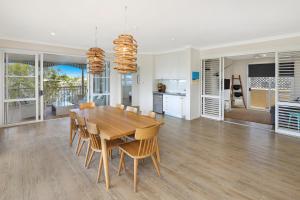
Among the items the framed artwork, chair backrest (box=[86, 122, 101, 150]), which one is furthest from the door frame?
the framed artwork

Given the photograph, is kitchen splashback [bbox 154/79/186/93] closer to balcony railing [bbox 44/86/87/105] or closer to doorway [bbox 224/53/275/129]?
doorway [bbox 224/53/275/129]

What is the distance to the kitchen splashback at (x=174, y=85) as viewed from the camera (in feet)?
22.8

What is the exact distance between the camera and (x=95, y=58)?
3.45 m

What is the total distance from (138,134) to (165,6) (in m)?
2.05

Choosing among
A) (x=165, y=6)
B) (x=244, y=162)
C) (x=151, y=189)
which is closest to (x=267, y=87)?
(x=244, y=162)

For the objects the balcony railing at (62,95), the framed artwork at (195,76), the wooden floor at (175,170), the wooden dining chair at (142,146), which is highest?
the framed artwork at (195,76)

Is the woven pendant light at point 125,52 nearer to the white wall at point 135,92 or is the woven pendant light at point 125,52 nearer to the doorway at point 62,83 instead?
the doorway at point 62,83

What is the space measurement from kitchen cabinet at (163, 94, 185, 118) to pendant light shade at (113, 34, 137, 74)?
3.90m

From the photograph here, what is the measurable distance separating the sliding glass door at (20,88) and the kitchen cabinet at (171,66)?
14.2 ft

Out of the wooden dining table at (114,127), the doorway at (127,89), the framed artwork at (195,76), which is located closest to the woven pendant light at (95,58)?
the wooden dining table at (114,127)

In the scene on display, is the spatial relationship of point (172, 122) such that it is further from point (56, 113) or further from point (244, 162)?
point (56, 113)

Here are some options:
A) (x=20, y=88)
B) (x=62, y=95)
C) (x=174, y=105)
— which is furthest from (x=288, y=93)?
(x=62, y=95)

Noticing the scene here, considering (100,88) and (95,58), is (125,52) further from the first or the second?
(100,88)

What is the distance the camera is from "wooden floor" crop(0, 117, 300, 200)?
218 centimetres
